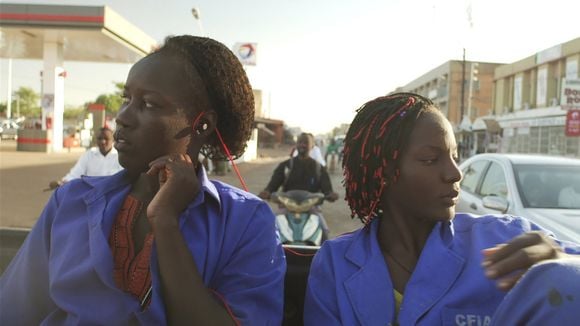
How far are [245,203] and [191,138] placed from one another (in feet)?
0.89

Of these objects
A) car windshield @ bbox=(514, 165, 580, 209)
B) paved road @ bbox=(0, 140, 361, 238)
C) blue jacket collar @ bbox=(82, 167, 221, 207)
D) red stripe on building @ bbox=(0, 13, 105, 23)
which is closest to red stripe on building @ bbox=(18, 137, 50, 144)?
paved road @ bbox=(0, 140, 361, 238)

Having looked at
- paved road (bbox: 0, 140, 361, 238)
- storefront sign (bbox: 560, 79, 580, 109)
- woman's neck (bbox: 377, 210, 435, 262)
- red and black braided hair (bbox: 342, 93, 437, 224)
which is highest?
storefront sign (bbox: 560, 79, 580, 109)

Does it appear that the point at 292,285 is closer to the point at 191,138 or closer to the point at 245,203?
the point at 245,203

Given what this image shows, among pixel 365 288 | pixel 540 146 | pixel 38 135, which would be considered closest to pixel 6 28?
pixel 38 135

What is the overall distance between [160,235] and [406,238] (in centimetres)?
83

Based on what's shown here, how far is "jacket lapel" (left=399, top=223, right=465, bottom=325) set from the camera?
4.75ft

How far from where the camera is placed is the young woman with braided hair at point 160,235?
52.6 inches

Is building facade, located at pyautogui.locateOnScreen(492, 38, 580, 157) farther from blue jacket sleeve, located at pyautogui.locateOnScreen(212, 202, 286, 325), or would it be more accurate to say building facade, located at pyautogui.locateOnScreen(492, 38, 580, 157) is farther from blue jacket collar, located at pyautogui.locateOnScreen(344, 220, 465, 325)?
blue jacket sleeve, located at pyautogui.locateOnScreen(212, 202, 286, 325)

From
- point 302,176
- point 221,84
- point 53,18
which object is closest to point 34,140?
point 53,18

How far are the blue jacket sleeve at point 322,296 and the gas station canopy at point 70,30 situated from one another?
17774mm

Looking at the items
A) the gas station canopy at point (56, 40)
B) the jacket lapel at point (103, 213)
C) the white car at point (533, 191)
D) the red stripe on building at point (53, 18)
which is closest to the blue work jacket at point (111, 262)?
the jacket lapel at point (103, 213)

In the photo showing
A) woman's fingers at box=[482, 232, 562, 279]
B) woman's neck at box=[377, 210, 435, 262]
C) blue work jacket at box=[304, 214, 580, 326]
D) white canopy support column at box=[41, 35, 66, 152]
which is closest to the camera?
woman's fingers at box=[482, 232, 562, 279]

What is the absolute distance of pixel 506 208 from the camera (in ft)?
14.8

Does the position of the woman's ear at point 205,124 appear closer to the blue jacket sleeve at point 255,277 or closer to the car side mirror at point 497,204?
the blue jacket sleeve at point 255,277
